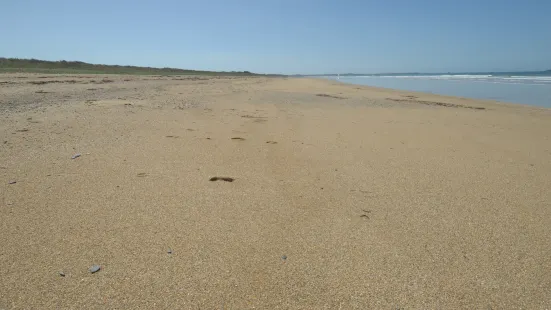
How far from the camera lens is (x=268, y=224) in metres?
1.70

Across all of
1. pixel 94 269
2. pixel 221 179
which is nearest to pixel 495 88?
pixel 221 179

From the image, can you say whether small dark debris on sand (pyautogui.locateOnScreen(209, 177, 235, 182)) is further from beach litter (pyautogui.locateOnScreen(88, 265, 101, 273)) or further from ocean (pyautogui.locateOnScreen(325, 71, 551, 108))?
ocean (pyautogui.locateOnScreen(325, 71, 551, 108))

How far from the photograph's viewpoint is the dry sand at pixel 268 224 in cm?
120

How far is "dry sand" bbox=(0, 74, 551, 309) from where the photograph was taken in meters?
1.20

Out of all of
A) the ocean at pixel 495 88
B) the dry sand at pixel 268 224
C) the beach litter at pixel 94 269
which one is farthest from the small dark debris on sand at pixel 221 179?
the ocean at pixel 495 88

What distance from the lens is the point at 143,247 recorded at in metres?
1.43

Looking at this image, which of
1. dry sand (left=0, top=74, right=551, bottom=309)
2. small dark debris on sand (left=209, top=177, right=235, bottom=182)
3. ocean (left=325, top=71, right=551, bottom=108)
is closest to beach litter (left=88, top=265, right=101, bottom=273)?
dry sand (left=0, top=74, right=551, bottom=309)

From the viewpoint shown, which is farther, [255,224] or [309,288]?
[255,224]

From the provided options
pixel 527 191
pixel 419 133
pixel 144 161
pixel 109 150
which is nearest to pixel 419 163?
pixel 527 191

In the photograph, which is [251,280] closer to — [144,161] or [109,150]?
[144,161]

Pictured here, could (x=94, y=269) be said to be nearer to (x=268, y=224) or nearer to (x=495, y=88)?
(x=268, y=224)

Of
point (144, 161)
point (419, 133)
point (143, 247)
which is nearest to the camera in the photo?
point (143, 247)

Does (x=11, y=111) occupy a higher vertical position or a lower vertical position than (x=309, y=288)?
higher

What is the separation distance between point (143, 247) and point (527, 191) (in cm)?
247
